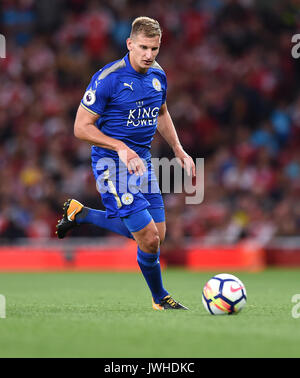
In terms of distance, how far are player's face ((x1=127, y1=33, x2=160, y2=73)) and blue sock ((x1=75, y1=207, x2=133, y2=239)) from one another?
147cm

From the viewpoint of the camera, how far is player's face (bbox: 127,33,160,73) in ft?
22.7

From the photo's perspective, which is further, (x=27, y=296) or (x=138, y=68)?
(x=27, y=296)

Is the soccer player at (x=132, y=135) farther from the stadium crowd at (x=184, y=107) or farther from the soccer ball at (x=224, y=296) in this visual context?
the stadium crowd at (x=184, y=107)

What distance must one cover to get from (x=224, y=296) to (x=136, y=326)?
0.98m

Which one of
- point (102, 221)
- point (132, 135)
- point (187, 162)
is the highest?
point (132, 135)

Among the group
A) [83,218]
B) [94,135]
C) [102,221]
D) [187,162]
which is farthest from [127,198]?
[83,218]

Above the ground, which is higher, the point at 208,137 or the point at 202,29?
the point at 202,29

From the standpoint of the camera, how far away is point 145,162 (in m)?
7.29

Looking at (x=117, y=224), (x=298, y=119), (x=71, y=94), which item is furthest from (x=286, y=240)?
(x=117, y=224)

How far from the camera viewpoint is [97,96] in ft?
22.7

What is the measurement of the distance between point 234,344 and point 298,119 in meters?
11.9

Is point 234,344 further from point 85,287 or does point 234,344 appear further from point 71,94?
point 71,94

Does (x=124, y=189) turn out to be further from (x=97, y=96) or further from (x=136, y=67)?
(x=136, y=67)
